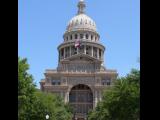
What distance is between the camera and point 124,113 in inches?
2451

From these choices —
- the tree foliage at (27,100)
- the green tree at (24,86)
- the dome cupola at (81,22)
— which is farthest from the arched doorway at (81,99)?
the green tree at (24,86)

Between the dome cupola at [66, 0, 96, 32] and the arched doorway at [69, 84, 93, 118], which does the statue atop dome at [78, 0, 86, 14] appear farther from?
the arched doorway at [69, 84, 93, 118]

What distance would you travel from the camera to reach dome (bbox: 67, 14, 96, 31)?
164625 millimetres

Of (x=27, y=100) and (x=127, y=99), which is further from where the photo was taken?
(x=127, y=99)

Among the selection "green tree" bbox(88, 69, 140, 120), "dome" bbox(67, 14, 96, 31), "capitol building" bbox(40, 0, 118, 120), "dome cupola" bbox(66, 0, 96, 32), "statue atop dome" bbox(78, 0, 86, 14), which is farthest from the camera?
"statue atop dome" bbox(78, 0, 86, 14)

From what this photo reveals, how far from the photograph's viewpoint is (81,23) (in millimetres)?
165375

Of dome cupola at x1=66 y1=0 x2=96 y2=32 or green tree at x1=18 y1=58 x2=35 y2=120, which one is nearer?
green tree at x1=18 y1=58 x2=35 y2=120

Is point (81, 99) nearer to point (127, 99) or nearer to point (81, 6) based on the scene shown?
point (81, 6)

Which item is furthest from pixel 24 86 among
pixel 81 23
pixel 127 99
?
pixel 81 23

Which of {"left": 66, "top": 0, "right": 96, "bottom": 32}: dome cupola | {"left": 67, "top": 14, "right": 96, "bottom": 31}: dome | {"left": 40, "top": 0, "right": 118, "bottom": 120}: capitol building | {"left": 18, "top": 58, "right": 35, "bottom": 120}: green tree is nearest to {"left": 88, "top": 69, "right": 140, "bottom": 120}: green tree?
{"left": 18, "top": 58, "right": 35, "bottom": 120}: green tree
